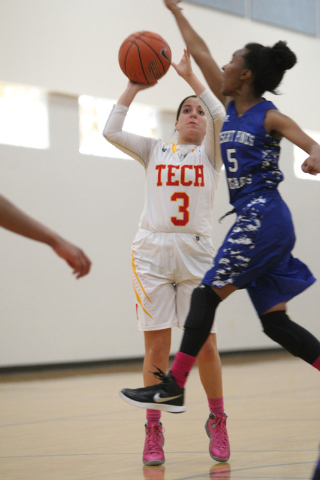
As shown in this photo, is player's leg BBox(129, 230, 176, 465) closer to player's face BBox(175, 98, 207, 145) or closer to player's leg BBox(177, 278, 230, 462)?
player's leg BBox(177, 278, 230, 462)

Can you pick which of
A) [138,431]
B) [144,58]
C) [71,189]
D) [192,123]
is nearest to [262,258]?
[192,123]

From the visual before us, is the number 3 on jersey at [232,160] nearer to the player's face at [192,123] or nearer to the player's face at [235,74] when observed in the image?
the player's face at [235,74]

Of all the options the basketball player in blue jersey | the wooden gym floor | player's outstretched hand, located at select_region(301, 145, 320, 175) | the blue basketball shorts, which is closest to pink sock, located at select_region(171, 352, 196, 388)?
the basketball player in blue jersey

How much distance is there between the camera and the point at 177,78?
841 cm

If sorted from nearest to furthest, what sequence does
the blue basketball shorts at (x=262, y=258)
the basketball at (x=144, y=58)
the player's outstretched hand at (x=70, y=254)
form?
the player's outstretched hand at (x=70, y=254) < the blue basketball shorts at (x=262, y=258) < the basketball at (x=144, y=58)

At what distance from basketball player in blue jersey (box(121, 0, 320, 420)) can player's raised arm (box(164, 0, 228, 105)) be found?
0.48 feet

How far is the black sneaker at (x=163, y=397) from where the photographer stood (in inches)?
92.4

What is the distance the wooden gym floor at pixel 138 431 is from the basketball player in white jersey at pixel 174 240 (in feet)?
0.86

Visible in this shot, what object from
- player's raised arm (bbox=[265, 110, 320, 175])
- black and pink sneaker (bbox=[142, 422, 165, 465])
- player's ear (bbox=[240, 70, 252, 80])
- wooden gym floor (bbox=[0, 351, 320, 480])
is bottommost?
wooden gym floor (bbox=[0, 351, 320, 480])

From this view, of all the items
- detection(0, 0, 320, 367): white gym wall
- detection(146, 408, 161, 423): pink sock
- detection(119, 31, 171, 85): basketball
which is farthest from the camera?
detection(0, 0, 320, 367): white gym wall

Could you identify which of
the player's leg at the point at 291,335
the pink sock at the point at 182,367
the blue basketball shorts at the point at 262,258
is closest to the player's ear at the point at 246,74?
the blue basketball shorts at the point at 262,258

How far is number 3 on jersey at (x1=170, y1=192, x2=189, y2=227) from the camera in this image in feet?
10.2

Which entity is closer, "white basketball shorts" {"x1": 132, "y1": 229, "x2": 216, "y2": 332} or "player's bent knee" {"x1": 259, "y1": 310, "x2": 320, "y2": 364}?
"player's bent knee" {"x1": 259, "y1": 310, "x2": 320, "y2": 364}

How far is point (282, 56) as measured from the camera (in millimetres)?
2639
